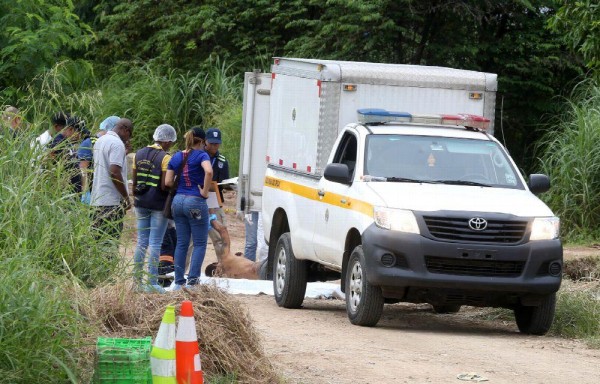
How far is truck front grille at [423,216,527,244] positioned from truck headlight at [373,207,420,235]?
0.38 feet

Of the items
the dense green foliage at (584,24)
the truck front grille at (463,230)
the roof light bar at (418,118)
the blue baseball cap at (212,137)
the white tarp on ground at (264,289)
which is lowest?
the white tarp on ground at (264,289)

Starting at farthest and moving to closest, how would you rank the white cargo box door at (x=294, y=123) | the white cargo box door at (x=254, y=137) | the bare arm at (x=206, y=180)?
the white cargo box door at (x=254, y=137), the bare arm at (x=206, y=180), the white cargo box door at (x=294, y=123)

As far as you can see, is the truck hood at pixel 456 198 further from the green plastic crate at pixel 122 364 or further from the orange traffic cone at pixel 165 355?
the green plastic crate at pixel 122 364

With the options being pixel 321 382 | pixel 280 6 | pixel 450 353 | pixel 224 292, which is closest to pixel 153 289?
pixel 224 292

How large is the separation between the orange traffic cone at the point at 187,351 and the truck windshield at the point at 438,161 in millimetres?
5140

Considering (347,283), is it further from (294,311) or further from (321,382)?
(321,382)

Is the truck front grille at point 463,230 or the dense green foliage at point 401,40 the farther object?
the dense green foliage at point 401,40

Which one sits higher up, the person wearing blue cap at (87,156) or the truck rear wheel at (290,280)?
the person wearing blue cap at (87,156)

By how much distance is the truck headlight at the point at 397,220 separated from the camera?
440 inches

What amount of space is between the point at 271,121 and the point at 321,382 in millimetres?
6641

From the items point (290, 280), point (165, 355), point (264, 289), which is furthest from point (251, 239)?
point (165, 355)

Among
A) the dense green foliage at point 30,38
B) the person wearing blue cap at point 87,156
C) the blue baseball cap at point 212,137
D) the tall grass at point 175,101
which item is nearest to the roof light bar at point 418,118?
the person wearing blue cap at point 87,156

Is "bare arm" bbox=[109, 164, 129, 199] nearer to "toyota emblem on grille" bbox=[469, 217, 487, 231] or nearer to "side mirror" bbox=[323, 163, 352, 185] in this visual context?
"side mirror" bbox=[323, 163, 352, 185]

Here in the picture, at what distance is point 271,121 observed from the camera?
1491 cm
